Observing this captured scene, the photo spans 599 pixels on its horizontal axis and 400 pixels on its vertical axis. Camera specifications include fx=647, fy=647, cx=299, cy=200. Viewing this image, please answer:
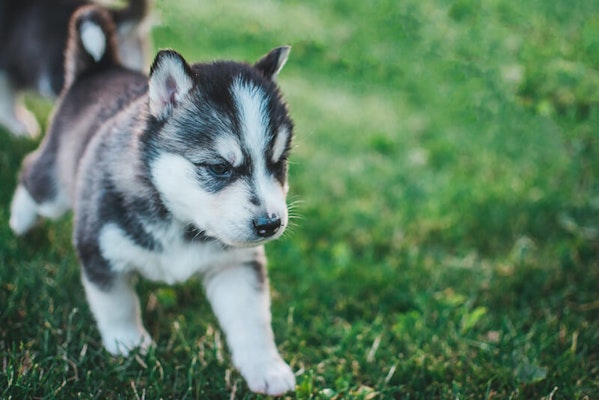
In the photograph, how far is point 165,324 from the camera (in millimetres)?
3607

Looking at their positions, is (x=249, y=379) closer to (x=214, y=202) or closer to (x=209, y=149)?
(x=214, y=202)

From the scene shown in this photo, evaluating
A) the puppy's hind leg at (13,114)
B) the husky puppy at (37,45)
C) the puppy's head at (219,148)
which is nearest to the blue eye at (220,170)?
the puppy's head at (219,148)

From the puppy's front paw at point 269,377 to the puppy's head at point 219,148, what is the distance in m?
0.65

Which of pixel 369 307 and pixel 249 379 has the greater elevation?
pixel 249 379

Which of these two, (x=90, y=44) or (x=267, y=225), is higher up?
(x=90, y=44)

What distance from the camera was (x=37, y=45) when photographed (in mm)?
5125

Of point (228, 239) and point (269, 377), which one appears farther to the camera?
point (269, 377)

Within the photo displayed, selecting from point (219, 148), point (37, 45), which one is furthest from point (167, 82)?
point (37, 45)

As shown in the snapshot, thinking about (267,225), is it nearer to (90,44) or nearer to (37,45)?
(90,44)

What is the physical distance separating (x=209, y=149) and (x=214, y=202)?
24 cm

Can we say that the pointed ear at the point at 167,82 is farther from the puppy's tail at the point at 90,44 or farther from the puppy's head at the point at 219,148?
the puppy's tail at the point at 90,44

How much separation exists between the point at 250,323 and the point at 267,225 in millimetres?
693

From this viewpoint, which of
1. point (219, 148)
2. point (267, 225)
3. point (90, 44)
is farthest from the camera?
point (90, 44)

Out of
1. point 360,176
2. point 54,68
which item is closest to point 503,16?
point 360,176
